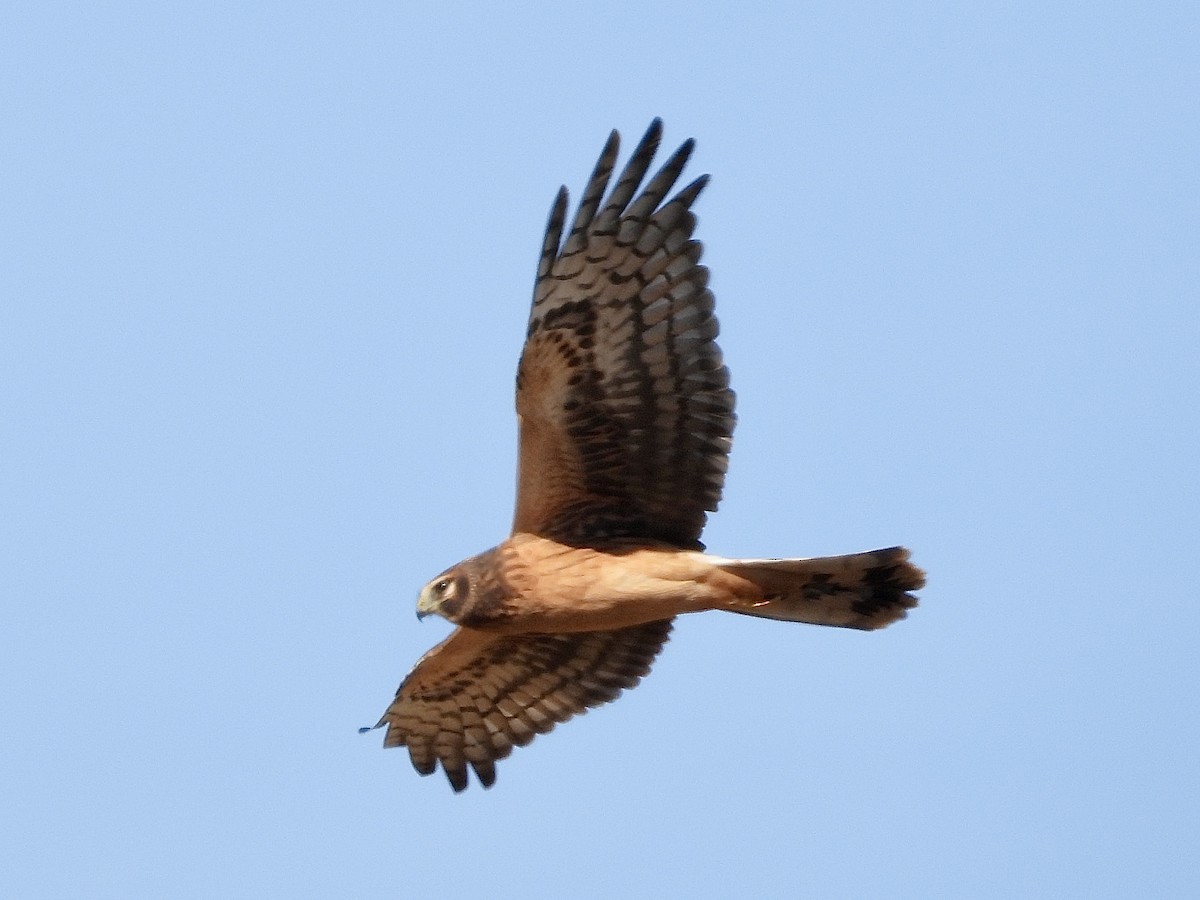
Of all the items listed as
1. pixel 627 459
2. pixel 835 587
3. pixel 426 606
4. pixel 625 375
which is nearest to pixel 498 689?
pixel 426 606

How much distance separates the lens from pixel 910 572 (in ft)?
34.3

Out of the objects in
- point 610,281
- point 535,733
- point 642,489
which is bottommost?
point 535,733

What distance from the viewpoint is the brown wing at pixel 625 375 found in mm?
10148

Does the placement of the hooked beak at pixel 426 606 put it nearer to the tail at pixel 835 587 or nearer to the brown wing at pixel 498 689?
the brown wing at pixel 498 689

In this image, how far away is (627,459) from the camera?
34.4 feet

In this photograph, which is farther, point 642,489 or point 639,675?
point 639,675

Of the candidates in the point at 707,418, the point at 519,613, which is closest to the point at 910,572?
the point at 707,418

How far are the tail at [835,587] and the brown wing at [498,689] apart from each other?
1129 millimetres

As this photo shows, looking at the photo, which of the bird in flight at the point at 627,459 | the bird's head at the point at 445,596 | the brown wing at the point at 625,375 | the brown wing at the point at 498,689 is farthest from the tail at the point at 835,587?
the bird's head at the point at 445,596

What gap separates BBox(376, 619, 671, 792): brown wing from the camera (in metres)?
11.6

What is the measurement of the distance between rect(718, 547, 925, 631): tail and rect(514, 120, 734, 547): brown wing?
420 mm

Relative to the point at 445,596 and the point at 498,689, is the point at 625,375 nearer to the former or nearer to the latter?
the point at 445,596

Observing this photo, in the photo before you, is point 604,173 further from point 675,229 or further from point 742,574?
point 742,574

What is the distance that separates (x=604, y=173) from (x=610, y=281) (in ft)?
1.72
